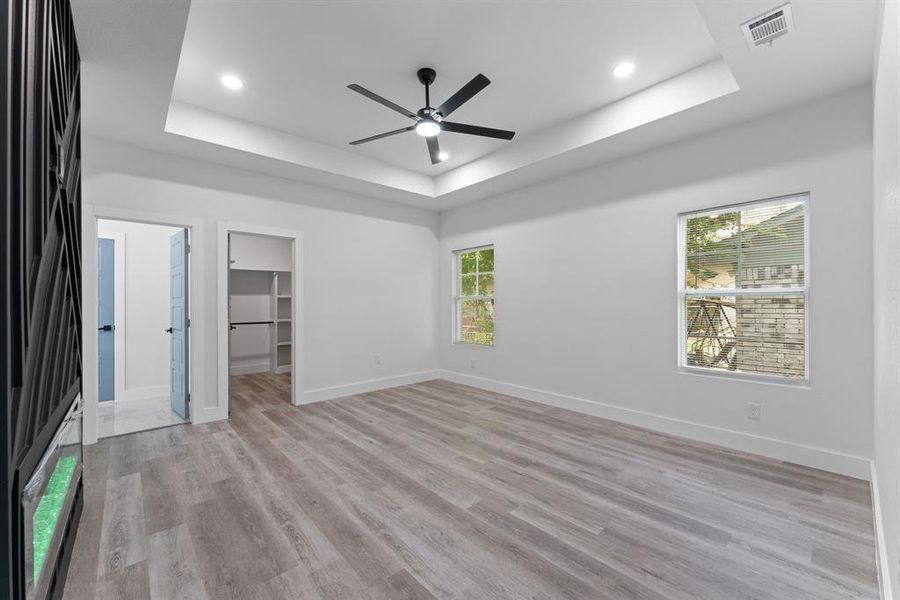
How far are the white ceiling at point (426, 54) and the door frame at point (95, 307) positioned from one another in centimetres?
119

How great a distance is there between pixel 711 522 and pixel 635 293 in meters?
2.18

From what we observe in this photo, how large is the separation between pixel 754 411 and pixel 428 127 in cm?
343

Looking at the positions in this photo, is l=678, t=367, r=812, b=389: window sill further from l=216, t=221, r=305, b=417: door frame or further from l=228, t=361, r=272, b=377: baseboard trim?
l=228, t=361, r=272, b=377: baseboard trim

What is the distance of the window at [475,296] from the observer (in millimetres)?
5547

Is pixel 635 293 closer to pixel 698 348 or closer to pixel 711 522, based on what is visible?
pixel 698 348

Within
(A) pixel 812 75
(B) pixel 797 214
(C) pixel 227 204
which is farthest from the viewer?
(C) pixel 227 204

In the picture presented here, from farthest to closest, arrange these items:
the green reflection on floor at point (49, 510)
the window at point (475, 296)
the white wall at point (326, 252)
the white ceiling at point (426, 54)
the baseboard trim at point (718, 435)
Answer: the window at point (475, 296), the white wall at point (326, 252), the baseboard trim at point (718, 435), the white ceiling at point (426, 54), the green reflection on floor at point (49, 510)

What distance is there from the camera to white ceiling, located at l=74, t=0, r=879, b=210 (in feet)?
7.63

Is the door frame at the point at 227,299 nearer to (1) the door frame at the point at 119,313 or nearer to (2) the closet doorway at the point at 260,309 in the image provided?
(1) the door frame at the point at 119,313

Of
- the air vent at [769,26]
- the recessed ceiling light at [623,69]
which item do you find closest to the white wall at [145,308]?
the recessed ceiling light at [623,69]

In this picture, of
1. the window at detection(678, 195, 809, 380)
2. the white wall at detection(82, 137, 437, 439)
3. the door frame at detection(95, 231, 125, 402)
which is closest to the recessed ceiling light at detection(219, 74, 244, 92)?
the white wall at detection(82, 137, 437, 439)

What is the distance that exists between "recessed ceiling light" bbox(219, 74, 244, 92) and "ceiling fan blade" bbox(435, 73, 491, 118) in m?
1.70

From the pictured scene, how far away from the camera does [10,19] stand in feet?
3.09

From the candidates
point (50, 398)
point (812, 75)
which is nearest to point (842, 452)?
point (812, 75)
